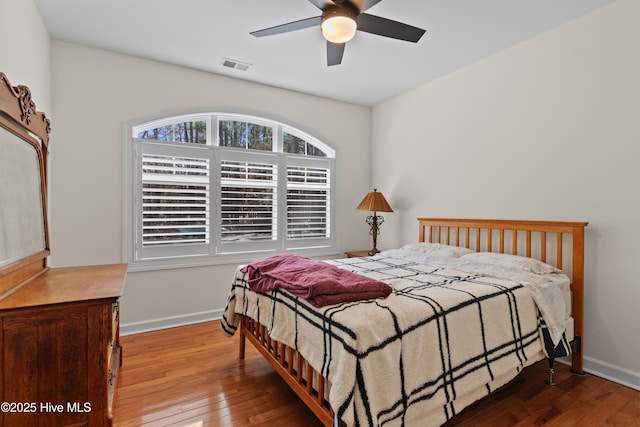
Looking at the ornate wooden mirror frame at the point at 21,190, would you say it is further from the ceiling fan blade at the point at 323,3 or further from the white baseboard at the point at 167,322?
the ceiling fan blade at the point at 323,3

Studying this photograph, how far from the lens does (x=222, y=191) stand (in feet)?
11.9

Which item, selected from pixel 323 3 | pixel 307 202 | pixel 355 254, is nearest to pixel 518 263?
pixel 355 254

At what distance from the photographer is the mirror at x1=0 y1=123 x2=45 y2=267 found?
1.57 meters

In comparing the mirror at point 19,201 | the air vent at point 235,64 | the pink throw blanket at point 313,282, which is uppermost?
the air vent at point 235,64

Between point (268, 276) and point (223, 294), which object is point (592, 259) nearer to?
point (268, 276)

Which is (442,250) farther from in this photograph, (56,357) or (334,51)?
(56,357)

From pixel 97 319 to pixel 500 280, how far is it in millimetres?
2440

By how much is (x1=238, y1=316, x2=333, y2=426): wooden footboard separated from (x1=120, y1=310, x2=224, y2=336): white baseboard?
1.26 metres

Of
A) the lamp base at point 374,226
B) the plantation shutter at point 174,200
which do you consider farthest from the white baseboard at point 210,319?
the lamp base at point 374,226

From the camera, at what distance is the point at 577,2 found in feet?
7.61

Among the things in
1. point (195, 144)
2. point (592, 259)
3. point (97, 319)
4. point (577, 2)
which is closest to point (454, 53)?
point (577, 2)

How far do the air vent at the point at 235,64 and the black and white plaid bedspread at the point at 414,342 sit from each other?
8.08 feet

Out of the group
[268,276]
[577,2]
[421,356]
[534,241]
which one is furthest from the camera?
[534,241]

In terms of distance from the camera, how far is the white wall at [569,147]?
228 cm
